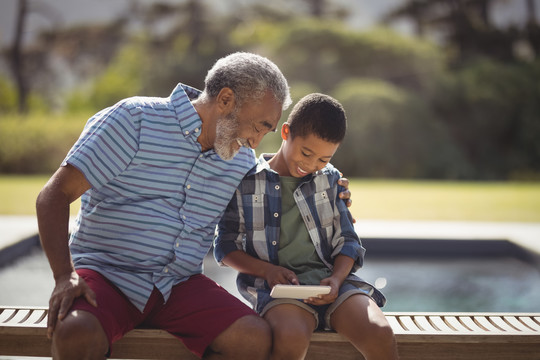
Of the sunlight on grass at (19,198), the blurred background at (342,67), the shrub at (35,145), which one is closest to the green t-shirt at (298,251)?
the sunlight on grass at (19,198)

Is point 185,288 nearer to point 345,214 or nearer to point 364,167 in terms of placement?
point 345,214

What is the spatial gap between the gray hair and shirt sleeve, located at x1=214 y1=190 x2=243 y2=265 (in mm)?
431

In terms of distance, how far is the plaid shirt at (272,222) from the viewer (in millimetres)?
2365

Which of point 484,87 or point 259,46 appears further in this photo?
point 259,46

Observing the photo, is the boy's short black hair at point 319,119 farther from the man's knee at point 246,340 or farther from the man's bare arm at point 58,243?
the man's bare arm at point 58,243

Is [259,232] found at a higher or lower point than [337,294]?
higher

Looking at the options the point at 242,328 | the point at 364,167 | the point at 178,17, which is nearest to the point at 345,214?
the point at 242,328

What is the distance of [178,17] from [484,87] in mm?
10535

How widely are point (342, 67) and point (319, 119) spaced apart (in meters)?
15.3

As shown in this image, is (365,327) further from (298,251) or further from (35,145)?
(35,145)

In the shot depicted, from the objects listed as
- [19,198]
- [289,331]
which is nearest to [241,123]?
[289,331]

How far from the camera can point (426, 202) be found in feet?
30.1

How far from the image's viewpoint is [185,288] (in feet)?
7.27

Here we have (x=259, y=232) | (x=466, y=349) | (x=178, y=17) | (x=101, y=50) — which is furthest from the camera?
(x=101, y=50)
